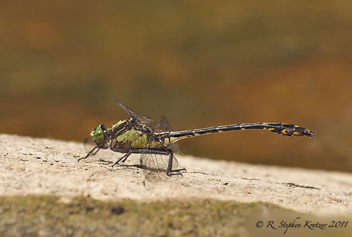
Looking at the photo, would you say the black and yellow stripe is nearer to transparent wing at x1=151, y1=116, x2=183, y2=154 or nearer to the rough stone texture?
transparent wing at x1=151, y1=116, x2=183, y2=154

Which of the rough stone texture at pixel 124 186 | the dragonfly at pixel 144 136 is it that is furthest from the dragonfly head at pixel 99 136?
the rough stone texture at pixel 124 186

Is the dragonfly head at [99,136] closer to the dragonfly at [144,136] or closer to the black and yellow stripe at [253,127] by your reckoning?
the dragonfly at [144,136]

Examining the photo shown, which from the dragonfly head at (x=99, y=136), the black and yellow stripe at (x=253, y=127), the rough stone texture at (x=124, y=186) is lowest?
the rough stone texture at (x=124, y=186)

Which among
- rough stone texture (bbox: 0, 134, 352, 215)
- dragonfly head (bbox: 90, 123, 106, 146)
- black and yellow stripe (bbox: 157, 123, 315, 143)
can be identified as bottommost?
rough stone texture (bbox: 0, 134, 352, 215)

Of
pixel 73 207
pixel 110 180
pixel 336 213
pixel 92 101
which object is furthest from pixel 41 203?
pixel 92 101

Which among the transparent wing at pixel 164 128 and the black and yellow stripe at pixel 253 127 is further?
the transparent wing at pixel 164 128

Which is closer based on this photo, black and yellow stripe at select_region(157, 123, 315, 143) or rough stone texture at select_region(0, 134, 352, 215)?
rough stone texture at select_region(0, 134, 352, 215)

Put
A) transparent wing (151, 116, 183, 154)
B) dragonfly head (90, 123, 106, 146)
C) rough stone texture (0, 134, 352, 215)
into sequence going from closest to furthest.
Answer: rough stone texture (0, 134, 352, 215), dragonfly head (90, 123, 106, 146), transparent wing (151, 116, 183, 154)

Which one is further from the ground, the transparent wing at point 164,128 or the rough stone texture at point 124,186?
the transparent wing at point 164,128

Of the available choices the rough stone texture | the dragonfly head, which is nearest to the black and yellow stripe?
the dragonfly head

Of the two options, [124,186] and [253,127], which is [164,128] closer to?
[253,127]

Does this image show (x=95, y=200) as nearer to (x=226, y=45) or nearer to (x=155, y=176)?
(x=155, y=176)

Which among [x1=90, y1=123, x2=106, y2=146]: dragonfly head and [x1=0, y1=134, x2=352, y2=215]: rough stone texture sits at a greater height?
[x1=90, y1=123, x2=106, y2=146]: dragonfly head
